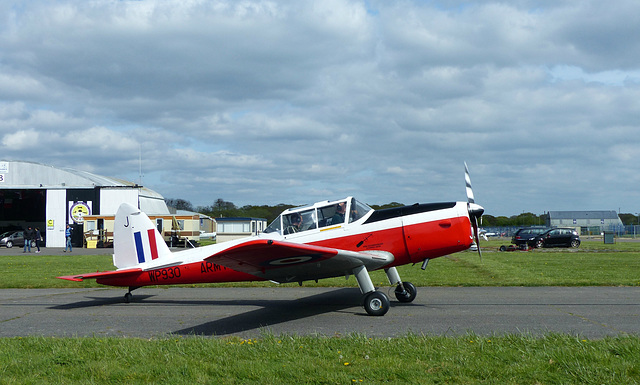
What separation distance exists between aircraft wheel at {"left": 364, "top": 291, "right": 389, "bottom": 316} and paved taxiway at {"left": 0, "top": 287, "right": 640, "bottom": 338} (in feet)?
0.49

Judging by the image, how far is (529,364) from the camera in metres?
5.18

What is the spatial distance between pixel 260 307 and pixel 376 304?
8.84 feet

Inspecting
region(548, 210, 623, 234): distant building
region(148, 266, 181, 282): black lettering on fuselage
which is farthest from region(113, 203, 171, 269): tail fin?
region(548, 210, 623, 234): distant building

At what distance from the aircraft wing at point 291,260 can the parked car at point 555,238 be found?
1155 inches

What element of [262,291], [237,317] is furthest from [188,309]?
[262,291]

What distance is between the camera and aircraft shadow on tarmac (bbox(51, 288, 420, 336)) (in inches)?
323

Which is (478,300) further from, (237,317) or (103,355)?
(103,355)

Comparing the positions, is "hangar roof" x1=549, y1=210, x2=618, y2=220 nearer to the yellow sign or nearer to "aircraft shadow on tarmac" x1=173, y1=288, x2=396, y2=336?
the yellow sign

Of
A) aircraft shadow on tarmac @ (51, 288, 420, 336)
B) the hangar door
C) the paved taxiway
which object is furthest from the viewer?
the hangar door

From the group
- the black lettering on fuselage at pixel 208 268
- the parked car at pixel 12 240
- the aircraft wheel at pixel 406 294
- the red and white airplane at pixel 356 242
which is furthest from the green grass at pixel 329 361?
the parked car at pixel 12 240

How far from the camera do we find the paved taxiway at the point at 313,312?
307 inches

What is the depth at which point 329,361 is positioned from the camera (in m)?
5.52

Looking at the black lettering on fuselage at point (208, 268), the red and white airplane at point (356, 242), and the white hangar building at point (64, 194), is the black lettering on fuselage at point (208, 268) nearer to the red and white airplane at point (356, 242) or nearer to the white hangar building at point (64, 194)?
the red and white airplane at point (356, 242)

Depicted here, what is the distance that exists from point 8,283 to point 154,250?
6.73 m
